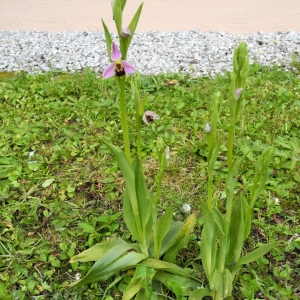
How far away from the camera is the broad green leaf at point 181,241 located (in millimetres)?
1944

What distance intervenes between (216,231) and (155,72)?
281 cm

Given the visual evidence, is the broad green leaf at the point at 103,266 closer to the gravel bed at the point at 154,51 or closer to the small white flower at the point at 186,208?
the small white flower at the point at 186,208

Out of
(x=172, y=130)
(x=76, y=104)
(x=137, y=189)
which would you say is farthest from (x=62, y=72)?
(x=137, y=189)

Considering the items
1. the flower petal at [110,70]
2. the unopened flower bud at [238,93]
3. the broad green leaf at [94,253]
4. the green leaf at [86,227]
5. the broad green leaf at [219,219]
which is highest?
the flower petal at [110,70]

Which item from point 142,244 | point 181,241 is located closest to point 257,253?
point 181,241

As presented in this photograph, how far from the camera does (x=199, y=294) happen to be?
67.8 inches

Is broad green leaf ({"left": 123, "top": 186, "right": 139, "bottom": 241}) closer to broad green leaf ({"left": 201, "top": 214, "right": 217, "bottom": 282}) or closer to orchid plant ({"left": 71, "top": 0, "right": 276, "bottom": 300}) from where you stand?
orchid plant ({"left": 71, "top": 0, "right": 276, "bottom": 300})

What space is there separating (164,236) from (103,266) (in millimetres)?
344

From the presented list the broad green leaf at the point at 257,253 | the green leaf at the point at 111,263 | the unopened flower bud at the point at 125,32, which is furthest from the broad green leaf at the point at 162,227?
the unopened flower bud at the point at 125,32

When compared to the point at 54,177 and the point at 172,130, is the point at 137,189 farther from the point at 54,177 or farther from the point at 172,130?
the point at 172,130

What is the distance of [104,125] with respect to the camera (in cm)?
311

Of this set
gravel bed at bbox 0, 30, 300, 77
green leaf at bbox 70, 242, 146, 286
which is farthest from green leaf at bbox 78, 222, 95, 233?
gravel bed at bbox 0, 30, 300, 77

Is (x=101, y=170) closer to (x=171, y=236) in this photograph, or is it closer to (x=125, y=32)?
(x=171, y=236)

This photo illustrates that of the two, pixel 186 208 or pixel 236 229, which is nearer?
pixel 236 229
